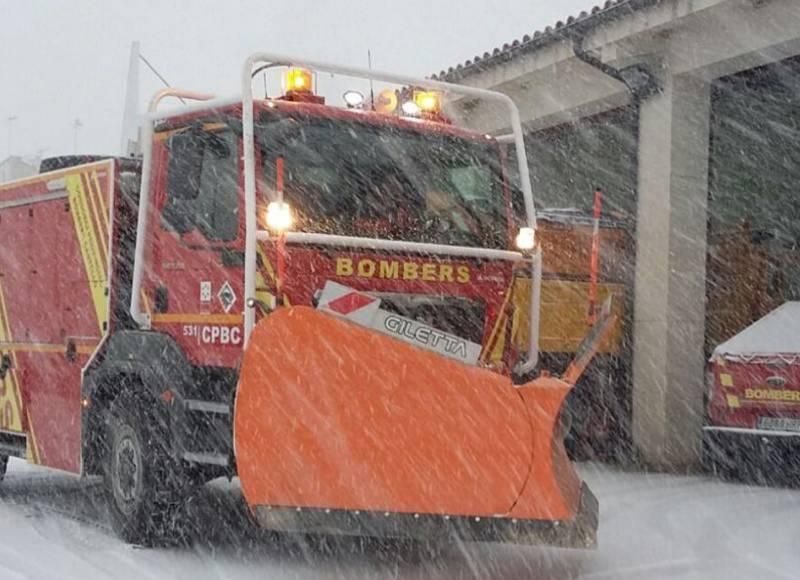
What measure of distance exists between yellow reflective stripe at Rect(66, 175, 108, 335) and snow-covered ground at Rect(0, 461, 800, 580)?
1.56 metres

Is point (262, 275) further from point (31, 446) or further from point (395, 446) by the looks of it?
point (31, 446)

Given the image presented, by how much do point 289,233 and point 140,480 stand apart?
194cm

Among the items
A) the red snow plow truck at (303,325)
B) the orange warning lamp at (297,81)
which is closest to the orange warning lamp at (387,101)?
the red snow plow truck at (303,325)

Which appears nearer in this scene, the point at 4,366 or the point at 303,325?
the point at 303,325

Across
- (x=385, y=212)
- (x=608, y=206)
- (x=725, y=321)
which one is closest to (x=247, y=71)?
(x=385, y=212)

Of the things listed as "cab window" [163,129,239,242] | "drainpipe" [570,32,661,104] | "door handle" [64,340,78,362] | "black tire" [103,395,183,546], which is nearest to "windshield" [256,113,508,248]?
"cab window" [163,129,239,242]

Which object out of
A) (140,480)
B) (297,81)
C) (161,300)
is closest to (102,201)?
(161,300)

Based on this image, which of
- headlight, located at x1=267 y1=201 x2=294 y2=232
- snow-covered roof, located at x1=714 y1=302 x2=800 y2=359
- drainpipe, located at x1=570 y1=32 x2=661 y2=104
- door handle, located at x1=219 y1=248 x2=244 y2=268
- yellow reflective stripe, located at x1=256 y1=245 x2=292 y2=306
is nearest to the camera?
headlight, located at x1=267 y1=201 x2=294 y2=232

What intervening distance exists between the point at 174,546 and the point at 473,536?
2.31 metres

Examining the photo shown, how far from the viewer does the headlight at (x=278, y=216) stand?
636cm

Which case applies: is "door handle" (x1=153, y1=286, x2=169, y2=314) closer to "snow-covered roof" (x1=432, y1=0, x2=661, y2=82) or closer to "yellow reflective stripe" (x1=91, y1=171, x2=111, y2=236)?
"yellow reflective stripe" (x1=91, y1=171, x2=111, y2=236)

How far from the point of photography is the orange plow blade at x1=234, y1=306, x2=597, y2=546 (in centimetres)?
601

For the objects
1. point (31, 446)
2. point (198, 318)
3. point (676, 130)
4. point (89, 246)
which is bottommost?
point (31, 446)

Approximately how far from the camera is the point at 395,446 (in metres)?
6.03
